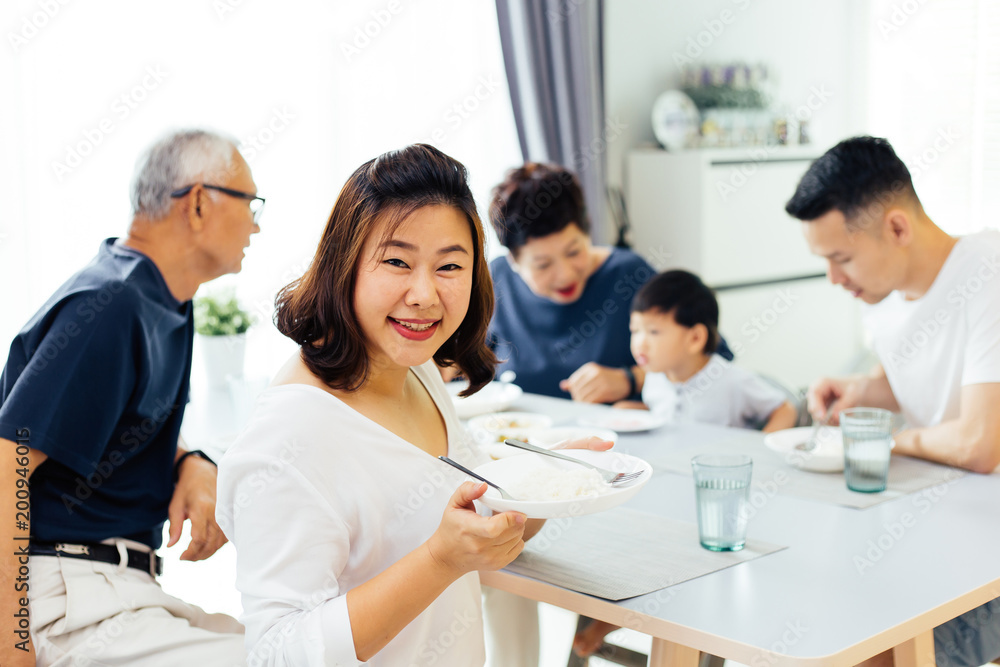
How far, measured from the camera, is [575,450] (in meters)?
1.31

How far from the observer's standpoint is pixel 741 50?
4.75 metres

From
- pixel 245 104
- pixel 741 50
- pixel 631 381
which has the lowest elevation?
pixel 631 381

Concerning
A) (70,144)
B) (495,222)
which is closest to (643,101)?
(495,222)

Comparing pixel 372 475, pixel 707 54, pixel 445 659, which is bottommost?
pixel 445 659

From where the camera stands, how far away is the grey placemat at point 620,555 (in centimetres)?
126

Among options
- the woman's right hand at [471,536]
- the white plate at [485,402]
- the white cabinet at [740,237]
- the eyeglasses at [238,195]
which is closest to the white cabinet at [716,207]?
the white cabinet at [740,237]

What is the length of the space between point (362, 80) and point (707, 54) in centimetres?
209

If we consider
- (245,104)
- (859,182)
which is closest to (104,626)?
(859,182)

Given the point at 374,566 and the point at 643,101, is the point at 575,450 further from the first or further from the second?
the point at 643,101

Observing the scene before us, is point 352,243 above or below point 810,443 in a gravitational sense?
above

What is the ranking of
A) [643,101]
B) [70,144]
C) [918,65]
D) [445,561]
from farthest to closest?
[918,65], [643,101], [70,144], [445,561]

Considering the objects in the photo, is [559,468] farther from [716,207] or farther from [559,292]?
[716,207]

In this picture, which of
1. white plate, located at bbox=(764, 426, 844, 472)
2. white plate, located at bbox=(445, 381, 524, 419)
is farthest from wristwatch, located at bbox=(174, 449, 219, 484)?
white plate, located at bbox=(764, 426, 844, 472)

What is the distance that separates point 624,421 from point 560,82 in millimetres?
2074
